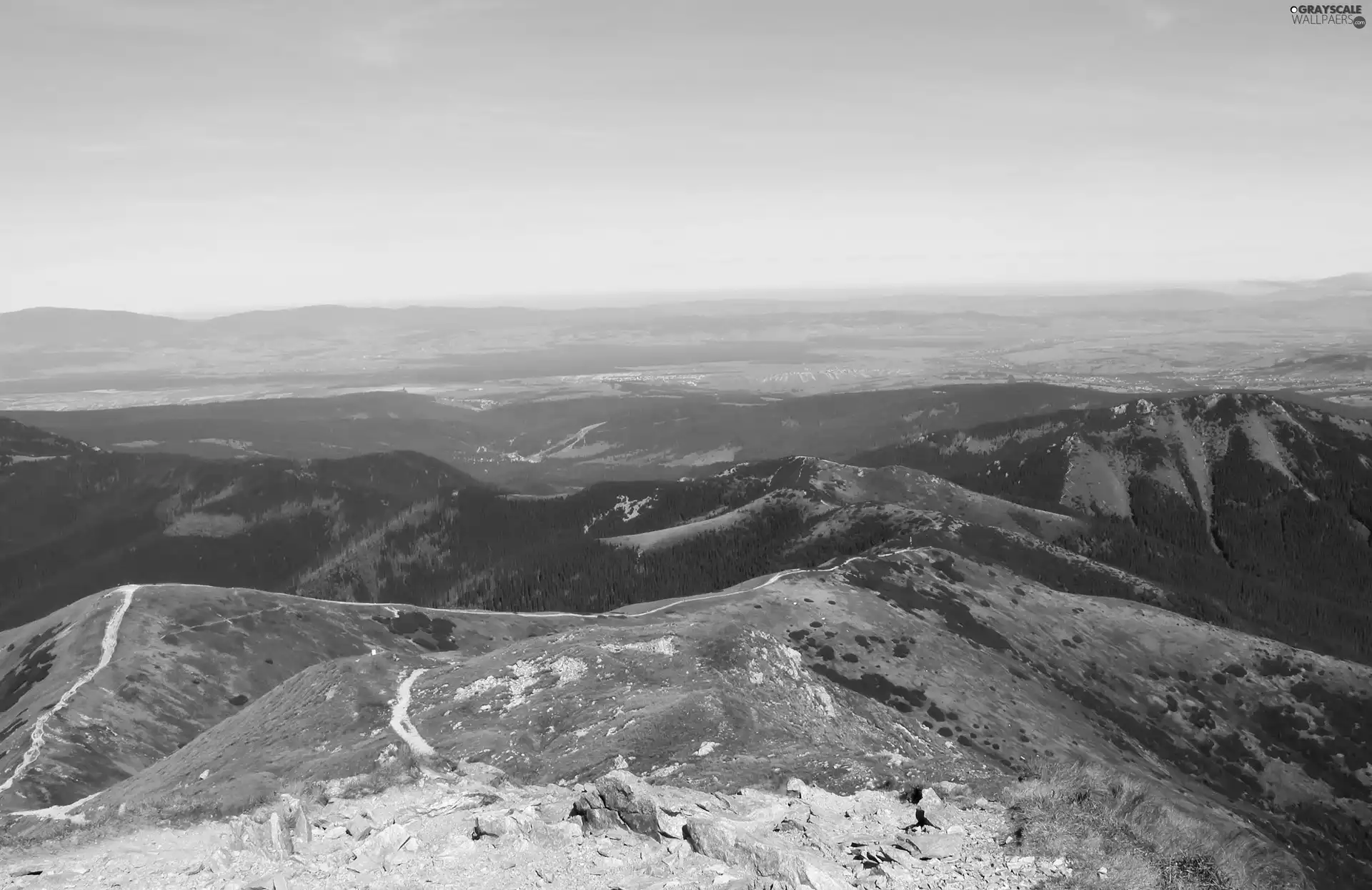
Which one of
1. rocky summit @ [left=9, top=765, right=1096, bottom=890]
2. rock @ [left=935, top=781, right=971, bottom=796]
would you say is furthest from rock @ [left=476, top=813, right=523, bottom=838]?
rock @ [left=935, top=781, right=971, bottom=796]

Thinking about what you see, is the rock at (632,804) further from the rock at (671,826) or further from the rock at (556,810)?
the rock at (556,810)

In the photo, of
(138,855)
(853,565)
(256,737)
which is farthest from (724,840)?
(853,565)

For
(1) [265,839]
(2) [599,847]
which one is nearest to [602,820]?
(2) [599,847]

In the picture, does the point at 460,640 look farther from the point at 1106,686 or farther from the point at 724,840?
the point at 724,840

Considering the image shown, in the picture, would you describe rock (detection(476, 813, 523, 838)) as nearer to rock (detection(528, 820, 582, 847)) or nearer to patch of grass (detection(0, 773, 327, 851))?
rock (detection(528, 820, 582, 847))

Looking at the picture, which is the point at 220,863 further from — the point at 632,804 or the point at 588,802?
the point at 632,804

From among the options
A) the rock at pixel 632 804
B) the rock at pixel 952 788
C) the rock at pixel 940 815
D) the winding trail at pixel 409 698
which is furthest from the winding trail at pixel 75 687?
the rock at pixel 940 815
